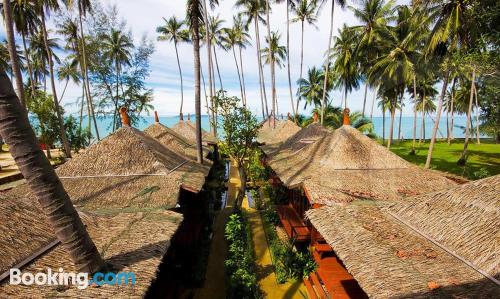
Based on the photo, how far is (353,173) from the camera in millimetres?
11133

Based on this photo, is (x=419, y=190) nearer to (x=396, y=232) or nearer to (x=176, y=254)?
(x=396, y=232)

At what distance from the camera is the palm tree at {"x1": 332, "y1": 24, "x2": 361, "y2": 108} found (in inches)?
1198

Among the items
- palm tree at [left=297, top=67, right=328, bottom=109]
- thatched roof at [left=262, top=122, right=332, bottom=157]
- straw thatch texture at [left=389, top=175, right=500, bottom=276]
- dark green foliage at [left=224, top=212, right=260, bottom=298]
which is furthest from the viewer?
palm tree at [left=297, top=67, right=328, bottom=109]

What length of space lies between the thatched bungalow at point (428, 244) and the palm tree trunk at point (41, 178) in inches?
211

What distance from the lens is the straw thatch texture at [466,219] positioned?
5.02 m

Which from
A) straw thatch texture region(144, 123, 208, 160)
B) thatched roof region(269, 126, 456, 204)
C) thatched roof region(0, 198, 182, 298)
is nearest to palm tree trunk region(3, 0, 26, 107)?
straw thatch texture region(144, 123, 208, 160)

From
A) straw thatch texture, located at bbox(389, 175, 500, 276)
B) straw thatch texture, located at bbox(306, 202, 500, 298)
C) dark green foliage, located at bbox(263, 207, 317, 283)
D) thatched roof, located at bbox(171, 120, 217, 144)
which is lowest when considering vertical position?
dark green foliage, located at bbox(263, 207, 317, 283)

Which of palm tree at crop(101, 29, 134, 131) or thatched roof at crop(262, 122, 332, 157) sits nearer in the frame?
thatched roof at crop(262, 122, 332, 157)

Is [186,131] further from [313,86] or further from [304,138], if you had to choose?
[313,86]

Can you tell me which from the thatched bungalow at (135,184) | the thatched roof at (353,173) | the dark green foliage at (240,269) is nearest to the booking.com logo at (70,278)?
the thatched bungalow at (135,184)

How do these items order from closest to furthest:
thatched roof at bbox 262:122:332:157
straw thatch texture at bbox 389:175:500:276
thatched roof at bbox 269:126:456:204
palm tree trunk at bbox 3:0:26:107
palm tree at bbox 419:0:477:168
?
straw thatch texture at bbox 389:175:500:276, thatched roof at bbox 269:126:456:204, palm tree trunk at bbox 3:0:26:107, palm tree at bbox 419:0:477:168, thatched roof at bbox 262:122:332:157

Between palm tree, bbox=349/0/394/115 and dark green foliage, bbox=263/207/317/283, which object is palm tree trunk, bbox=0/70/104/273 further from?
palm tree, bbox=349/0/394/115

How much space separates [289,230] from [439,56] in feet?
51.4

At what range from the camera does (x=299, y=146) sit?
691 inches
